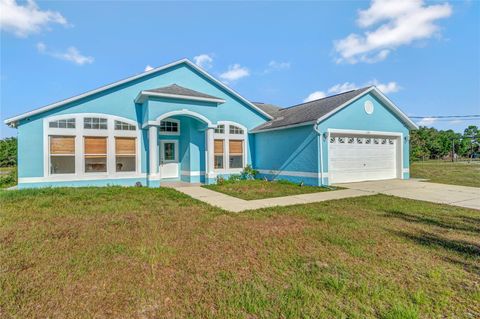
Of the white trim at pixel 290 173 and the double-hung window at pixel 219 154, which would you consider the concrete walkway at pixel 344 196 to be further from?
the double-hung window at pixel 219 154

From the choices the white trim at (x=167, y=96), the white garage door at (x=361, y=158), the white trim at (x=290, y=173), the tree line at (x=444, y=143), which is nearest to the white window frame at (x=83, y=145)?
the white trim at (x=167, y=96)

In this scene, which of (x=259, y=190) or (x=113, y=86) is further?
(x=113, y=86)

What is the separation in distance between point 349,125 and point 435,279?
35.2 ft

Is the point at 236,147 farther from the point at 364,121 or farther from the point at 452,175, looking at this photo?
the point at 452,175

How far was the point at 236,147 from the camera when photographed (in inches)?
591

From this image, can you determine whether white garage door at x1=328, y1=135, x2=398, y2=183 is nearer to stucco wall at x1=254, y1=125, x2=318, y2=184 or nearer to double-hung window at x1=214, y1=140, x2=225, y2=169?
stucco wall at x1=254, y1=125, x2=318, y2=184

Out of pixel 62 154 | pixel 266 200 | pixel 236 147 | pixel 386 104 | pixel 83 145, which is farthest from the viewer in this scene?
pixel 236 147

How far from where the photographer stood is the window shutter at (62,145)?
35.8 ft

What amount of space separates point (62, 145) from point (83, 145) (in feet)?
2.67

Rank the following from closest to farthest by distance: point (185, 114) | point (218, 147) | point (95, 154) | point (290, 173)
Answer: point (95, 154)
point (185, 114)
point (290, 173)
point (218, 147)

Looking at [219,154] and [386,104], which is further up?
[386,104]

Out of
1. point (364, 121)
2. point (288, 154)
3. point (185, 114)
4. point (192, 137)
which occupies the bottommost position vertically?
point (288, 154)

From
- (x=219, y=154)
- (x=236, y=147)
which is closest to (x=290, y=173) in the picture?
(x=236, y=147)

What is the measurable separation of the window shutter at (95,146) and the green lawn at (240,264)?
5.05 m
